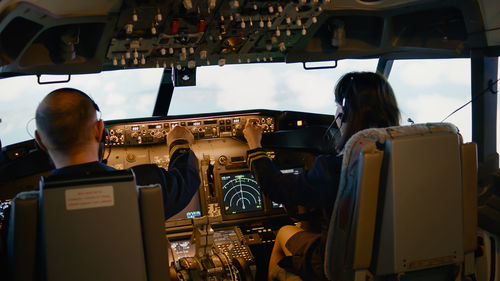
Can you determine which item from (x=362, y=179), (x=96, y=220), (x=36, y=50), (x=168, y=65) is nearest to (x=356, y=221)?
(x=362, y=179)

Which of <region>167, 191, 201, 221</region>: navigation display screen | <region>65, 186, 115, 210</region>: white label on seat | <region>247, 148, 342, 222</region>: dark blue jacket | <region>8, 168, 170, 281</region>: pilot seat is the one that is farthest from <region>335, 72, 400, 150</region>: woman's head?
<region>167, 191, 201, 221</region>: navigation display screen

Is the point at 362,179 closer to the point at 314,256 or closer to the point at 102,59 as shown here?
the point at 314,256

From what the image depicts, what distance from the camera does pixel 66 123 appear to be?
164 cm

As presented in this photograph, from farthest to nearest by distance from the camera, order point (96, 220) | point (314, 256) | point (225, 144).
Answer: point (225, 144) < point (314, 256) < point (96, 220)

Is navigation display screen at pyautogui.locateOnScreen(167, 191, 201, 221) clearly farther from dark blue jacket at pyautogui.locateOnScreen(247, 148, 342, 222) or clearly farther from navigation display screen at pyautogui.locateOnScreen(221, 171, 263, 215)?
dark blue jacket at pyautogui.locateOnScreen(247, 148, 342, 222)

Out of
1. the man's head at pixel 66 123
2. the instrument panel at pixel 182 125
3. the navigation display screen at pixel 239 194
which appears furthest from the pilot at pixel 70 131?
the navigation display screen at pixel 239 194

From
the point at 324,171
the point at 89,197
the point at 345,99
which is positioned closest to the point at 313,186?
the point at 324,171

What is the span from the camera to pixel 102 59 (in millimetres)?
2797

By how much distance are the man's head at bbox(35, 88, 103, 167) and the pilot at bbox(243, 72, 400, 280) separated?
0.86 metres

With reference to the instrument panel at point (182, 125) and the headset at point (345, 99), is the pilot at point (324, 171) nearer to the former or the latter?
the headset at point (345, 99)

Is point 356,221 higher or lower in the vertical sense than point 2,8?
lower

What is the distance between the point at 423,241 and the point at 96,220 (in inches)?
48.9

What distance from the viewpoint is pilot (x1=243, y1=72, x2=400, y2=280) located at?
2184mm

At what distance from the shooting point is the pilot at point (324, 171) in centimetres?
218
